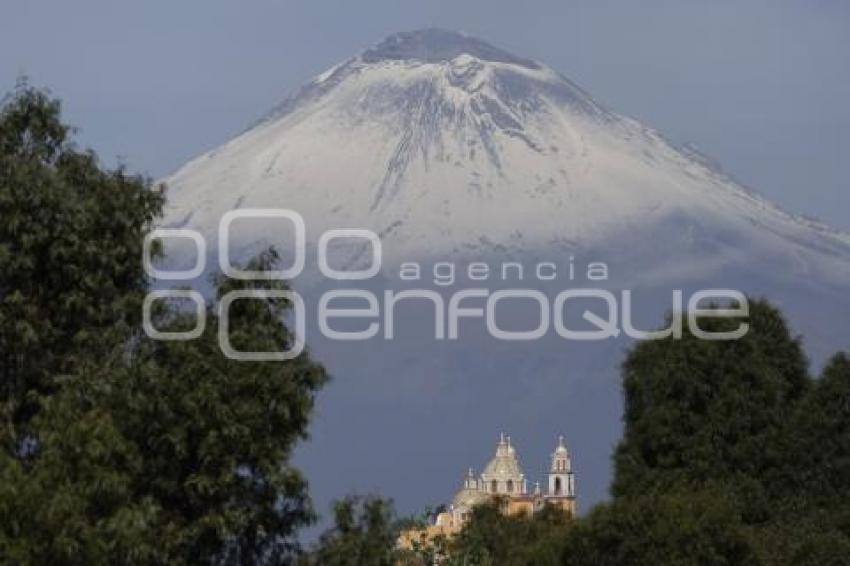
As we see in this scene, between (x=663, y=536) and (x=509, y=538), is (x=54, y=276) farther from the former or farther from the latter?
(x=509, y=538)

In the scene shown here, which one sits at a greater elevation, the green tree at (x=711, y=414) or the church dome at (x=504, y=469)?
the church dome at (x=504, y=469)

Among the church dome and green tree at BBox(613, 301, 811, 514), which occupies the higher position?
the church dome

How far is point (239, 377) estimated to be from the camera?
3369cm

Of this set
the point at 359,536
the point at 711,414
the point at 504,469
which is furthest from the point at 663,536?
the point at 504,469

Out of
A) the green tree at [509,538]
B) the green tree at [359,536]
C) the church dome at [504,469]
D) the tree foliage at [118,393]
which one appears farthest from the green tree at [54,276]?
the church dome at [504,469]

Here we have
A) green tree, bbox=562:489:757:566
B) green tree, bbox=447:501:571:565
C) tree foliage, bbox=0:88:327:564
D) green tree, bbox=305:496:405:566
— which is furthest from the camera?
green tree, bbox=447:501:571:565

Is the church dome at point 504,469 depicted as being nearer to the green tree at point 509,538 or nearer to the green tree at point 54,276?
the green tree at point 509,538

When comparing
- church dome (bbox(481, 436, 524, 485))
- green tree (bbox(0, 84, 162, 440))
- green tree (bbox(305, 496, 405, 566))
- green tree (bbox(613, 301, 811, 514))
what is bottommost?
green tree (bbox(305, 496, 405, 566))

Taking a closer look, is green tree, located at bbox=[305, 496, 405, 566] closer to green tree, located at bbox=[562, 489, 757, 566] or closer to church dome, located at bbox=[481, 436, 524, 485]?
green tree, located at bbox=[562, 489, 757, 566]

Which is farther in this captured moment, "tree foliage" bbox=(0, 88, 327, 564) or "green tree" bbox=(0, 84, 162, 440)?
"green tree" bbox=(0, 84, 162, 440)

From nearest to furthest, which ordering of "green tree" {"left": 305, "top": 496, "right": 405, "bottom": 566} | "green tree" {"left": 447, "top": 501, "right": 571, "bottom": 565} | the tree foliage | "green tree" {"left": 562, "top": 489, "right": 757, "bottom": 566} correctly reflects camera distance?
the tree foliage, "green tree" {"left": 305, "top": 496, "right": 405, "bottom": 566}, "green tree" {"left": 562, "top": 489, "right": 757, "bottom": 566}, "green tree" {"left": 447, "top": 501, "right": 571, "bottom": 565}

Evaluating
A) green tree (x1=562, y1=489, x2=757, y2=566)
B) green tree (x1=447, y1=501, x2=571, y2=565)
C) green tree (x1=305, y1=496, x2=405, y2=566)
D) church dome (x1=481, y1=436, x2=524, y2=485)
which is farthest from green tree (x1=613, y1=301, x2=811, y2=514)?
church dome (x1=481, y1=436, x2=524, y2=485)

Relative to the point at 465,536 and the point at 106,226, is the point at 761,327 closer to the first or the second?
the point at 465,536

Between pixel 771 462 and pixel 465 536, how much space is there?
9209mm
